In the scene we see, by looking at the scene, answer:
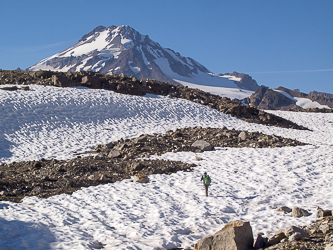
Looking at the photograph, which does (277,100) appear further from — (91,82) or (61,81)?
(61,81)

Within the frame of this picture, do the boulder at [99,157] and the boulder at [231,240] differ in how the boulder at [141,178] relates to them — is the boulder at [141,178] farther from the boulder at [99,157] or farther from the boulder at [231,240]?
the boulder at [231,240]

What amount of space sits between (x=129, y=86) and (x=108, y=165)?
62.2 ft

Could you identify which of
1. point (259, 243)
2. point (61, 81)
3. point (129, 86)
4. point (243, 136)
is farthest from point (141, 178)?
point (129, 86)

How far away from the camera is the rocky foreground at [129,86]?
2934cm

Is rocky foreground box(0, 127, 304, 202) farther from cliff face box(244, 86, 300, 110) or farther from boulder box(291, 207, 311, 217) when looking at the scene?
cliff face box(244, 86, 300, 110)

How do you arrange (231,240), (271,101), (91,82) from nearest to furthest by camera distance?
(231,240) → (91,82) → (271,101)

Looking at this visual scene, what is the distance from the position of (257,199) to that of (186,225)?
353cm

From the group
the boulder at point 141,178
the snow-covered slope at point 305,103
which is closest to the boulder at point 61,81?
the boulder at point 141,178

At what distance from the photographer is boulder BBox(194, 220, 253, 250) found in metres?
5.59

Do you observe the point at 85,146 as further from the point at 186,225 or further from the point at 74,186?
the point at 186,225

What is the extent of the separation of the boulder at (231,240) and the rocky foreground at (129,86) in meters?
25.9

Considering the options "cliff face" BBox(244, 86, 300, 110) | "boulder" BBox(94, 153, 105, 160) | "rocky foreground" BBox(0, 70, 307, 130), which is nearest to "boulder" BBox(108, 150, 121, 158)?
"boulder" BBox(94, 153, 105, 160)

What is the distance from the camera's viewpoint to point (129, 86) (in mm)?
31688

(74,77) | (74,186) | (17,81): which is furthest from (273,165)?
(17,81)
